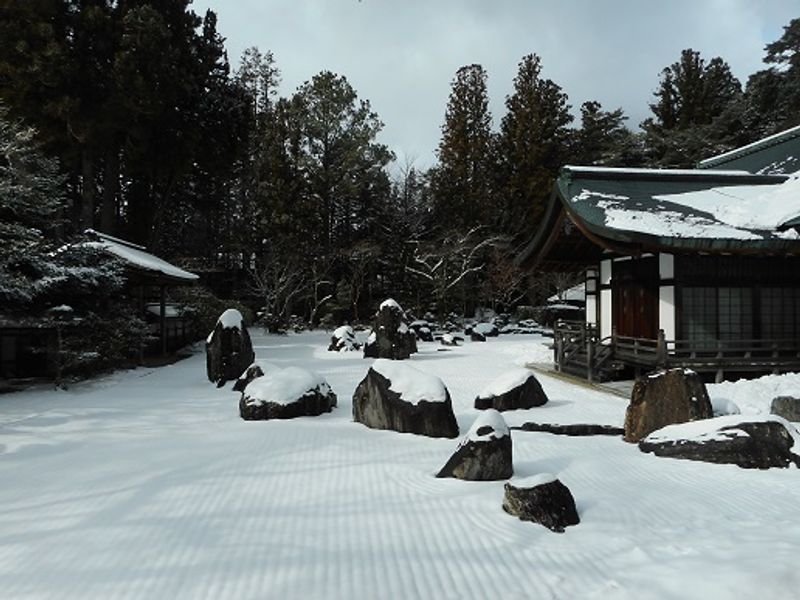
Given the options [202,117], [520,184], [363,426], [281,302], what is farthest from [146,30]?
[520,184]

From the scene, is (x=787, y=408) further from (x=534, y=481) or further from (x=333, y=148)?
(x=333, y=148)

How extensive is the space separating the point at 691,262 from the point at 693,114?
29131 millimetres

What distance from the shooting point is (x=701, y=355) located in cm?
1049

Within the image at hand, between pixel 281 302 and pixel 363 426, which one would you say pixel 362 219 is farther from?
pixel 363 426

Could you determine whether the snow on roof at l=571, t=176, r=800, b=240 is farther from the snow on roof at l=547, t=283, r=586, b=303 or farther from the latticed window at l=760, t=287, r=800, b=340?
the snow on roof at l=547, t=283, r=586, b=303

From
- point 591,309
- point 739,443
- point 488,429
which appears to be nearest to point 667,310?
point 591,309

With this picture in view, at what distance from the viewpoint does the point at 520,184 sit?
35.4 metres

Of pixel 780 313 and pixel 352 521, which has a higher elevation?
pixel 780 313

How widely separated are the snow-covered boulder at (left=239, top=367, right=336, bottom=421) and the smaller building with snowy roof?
624 centimetres

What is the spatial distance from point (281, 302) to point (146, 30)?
15.4 metres

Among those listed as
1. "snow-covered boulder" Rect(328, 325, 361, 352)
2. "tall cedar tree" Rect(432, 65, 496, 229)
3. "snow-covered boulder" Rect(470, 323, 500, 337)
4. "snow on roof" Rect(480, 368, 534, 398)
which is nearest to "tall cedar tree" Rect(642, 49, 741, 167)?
"tall cedar tree" Rect(432, 65, 496, 229)

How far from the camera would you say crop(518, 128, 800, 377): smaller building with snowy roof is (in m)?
9.89

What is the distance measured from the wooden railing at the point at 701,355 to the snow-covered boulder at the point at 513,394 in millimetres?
2952

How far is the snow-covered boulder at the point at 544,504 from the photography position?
392cm
